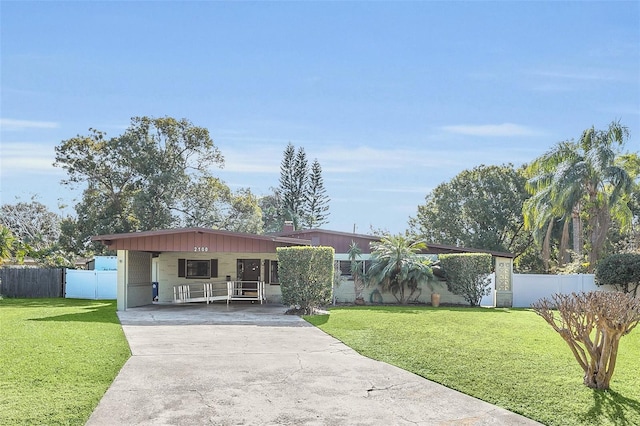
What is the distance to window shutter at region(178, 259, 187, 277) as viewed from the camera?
74.9 feet

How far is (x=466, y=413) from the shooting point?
6.48 meters

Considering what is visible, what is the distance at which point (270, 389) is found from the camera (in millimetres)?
7473

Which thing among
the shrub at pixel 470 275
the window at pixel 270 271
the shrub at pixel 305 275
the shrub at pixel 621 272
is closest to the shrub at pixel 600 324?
the shrub at pixel 305 275

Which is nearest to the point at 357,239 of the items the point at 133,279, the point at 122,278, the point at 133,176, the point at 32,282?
the point at 133,279

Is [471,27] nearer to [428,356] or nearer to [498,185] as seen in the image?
[428,356]

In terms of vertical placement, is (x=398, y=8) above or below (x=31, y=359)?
above

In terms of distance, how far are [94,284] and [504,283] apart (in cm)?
1669

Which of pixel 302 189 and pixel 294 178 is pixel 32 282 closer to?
pixel 294 178

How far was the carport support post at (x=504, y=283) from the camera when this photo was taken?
854 inches

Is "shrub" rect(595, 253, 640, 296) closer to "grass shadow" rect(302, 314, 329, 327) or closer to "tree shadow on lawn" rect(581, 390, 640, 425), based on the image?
"grass shadow" rect(302, 314, 329, 327)

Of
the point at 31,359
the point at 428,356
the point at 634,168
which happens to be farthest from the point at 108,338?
the point at 634,168

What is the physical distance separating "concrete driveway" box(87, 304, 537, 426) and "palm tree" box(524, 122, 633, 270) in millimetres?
16649

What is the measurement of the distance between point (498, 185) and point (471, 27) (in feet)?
76.9

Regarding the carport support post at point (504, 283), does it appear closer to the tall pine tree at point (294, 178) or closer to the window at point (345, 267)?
the window at point (345, 267)
